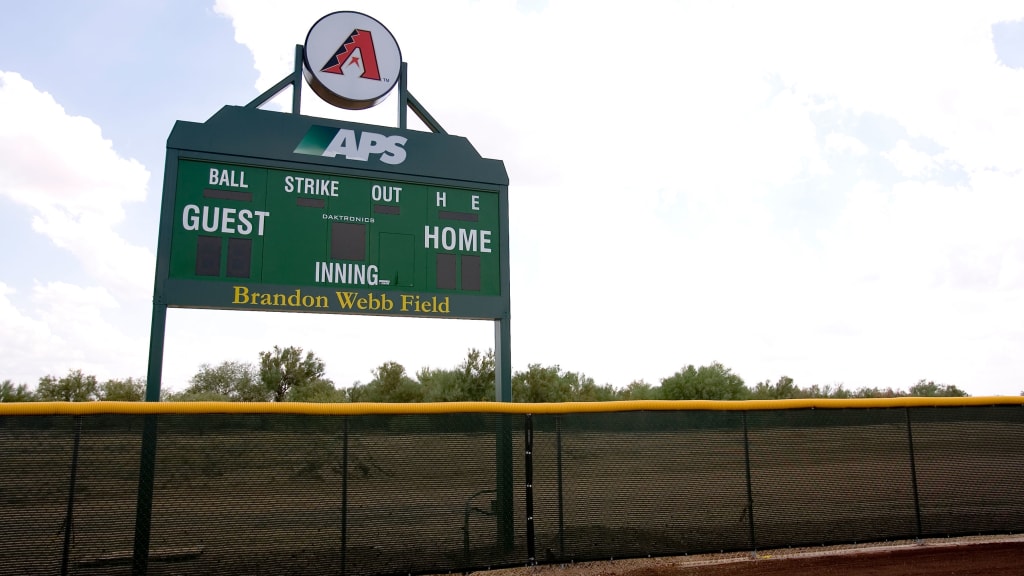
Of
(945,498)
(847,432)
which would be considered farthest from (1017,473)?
(847,432)

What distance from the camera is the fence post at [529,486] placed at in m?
6.46

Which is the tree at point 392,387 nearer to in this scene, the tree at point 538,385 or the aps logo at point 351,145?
the tree at point 538,385

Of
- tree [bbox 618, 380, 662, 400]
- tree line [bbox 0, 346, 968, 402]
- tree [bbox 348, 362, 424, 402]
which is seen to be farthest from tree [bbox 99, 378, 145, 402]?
tree [bbox 618, 380, 662, 400]

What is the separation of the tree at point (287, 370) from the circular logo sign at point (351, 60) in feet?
86.8

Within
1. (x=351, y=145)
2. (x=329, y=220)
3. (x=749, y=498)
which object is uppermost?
(x=351, y=145)

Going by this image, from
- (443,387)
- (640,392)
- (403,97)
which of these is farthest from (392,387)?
(403,97)

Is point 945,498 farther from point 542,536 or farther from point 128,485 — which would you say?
point 128,485

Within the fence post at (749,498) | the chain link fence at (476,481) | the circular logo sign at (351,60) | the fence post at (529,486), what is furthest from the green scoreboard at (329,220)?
the fence post at (749,498)

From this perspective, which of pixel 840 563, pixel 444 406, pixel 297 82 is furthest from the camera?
pixel 297 82

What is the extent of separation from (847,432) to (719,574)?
219 cm

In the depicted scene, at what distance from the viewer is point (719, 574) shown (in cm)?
630

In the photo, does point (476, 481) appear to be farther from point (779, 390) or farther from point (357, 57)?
point (779, 390)

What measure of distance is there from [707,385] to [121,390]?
83.9 feet

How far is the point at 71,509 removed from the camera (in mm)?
5625
